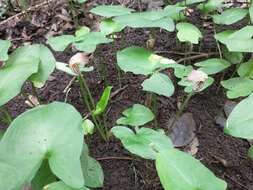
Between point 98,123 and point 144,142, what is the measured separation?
296mm

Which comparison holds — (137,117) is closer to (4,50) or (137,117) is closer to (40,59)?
(40,59)

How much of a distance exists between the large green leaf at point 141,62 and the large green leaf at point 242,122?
0.78ft

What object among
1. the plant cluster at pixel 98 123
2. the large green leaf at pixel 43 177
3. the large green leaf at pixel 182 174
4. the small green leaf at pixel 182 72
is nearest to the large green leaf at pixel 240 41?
the plant cluster at pixel 98 123

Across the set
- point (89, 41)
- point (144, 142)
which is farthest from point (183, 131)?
point (89, 41)

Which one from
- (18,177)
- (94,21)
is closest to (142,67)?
(18,177)

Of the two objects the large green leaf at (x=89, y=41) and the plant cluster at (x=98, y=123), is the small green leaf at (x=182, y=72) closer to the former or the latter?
the plant cluster at (x=98, y=123)

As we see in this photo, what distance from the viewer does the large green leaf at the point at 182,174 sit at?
0.74m

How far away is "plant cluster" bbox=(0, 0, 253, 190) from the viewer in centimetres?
78

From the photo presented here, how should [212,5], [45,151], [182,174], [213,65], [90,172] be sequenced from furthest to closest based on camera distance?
1. [212,5]
2. [213,65]
3. [90,172]
4. [45,151]
5. [182,174]

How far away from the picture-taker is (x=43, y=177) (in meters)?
0.90

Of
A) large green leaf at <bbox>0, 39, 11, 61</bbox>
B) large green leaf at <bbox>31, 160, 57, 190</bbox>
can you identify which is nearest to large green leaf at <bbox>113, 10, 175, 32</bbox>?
large green leaf at <bbox>0, 39, 11, 61</bbox>

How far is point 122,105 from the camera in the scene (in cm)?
129

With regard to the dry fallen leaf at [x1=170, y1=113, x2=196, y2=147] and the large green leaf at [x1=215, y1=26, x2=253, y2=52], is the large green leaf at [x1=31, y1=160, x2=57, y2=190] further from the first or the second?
the large green leaf at [x1=215, y1=26, x2=253, y2=52]

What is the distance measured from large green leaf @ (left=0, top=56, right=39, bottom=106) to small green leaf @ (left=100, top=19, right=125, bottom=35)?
27 centimetres
